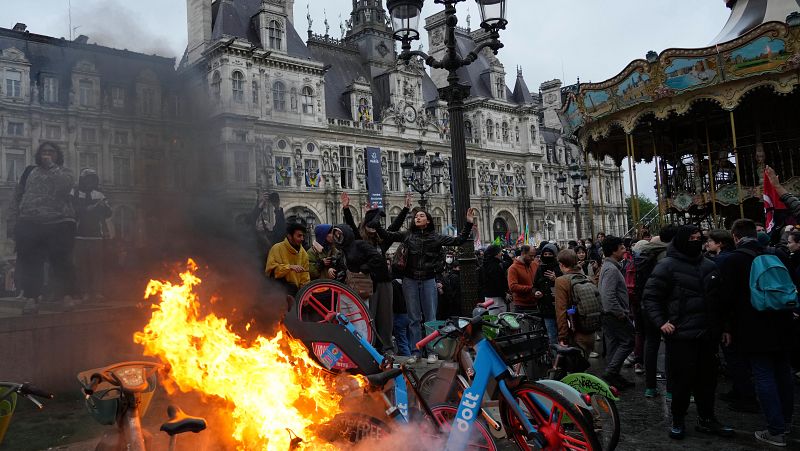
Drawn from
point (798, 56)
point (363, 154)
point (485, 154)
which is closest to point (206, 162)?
point (798, 56)

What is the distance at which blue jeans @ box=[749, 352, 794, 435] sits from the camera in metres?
4.92

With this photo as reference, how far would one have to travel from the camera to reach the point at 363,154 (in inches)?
1476

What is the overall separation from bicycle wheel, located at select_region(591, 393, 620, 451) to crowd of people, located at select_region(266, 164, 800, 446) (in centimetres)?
68

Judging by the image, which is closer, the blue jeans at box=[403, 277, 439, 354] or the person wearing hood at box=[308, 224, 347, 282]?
the person wearing hood at box=[308, 224, 347, 282]

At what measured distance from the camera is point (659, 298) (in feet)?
17.4

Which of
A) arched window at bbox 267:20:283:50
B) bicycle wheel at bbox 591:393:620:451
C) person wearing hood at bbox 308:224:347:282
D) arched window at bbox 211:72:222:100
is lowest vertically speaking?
bicycle wheel at bbox 591:393:620:451

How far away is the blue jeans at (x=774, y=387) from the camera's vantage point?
492 cm

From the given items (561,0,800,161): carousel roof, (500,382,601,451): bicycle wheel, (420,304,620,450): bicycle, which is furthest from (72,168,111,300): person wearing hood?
(561,0,800,161): carousel roof

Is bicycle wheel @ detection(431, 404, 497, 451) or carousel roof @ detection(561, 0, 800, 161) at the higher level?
carousel roof @ detection(561, 0, 800, 161)

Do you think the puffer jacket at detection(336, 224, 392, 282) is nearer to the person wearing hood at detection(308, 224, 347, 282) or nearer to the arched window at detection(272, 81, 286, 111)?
the person wearing hood at detection(308, 224, 347, 282)

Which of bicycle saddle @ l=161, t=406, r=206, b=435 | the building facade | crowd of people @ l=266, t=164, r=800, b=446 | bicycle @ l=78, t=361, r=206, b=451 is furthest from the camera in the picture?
the building facade

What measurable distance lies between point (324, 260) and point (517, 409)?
298 centimetres

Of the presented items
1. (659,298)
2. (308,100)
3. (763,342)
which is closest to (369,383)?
(659,298)

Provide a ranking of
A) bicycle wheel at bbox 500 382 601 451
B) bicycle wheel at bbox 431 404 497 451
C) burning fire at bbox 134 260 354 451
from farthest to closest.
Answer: bicycle wheel at bbox 431 404 497 451 → burning fire at bbox 134 260 354 451 → bicycle wheel at bbox 500 382 601 451
